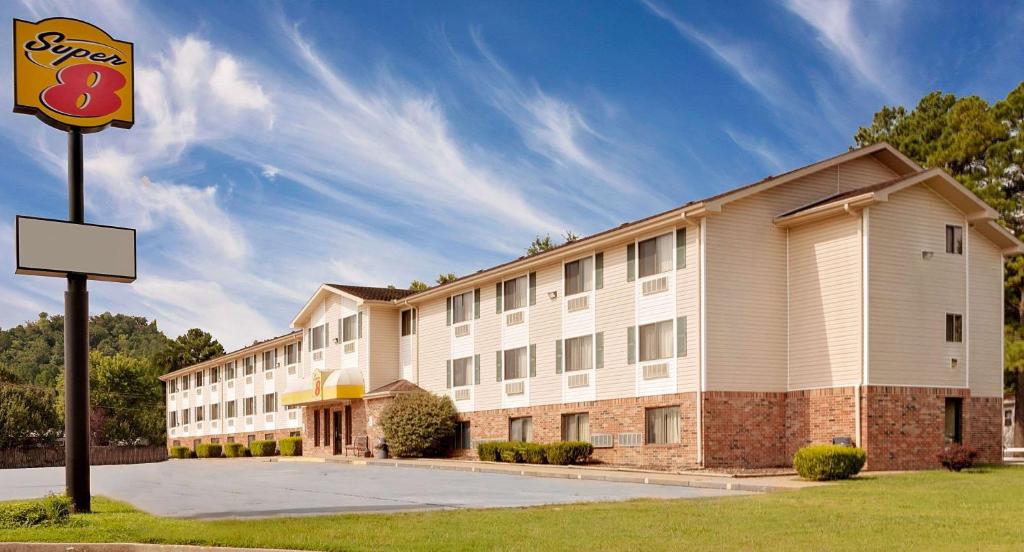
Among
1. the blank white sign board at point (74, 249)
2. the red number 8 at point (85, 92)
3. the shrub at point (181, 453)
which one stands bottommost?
the shrub at point (181, 453)

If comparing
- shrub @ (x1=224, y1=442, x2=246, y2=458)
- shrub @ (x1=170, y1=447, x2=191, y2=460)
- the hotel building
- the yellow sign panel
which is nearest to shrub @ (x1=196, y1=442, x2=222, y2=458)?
shrub @ (x1=224, y1=442, x2=246, y2=458)

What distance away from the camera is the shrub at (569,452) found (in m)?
34.2

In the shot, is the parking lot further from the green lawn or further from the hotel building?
the hotel building

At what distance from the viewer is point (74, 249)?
61.6ft

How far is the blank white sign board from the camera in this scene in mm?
18375

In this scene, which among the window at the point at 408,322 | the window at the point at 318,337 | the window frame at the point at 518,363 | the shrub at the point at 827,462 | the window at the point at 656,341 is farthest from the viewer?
the window at the point at 318,337

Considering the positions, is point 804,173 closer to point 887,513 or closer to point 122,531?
point 887,513

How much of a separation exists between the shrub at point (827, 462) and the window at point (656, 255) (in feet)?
29.2

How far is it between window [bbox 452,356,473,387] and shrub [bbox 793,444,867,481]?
1995 cm

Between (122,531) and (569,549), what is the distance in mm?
6591

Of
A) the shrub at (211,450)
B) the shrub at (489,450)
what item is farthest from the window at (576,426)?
the shrub at (211,450)

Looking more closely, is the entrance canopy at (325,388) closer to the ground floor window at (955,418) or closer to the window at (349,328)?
the window at (349,328)


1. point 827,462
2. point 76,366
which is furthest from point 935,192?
point 76,366

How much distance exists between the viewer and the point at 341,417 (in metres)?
52.4
